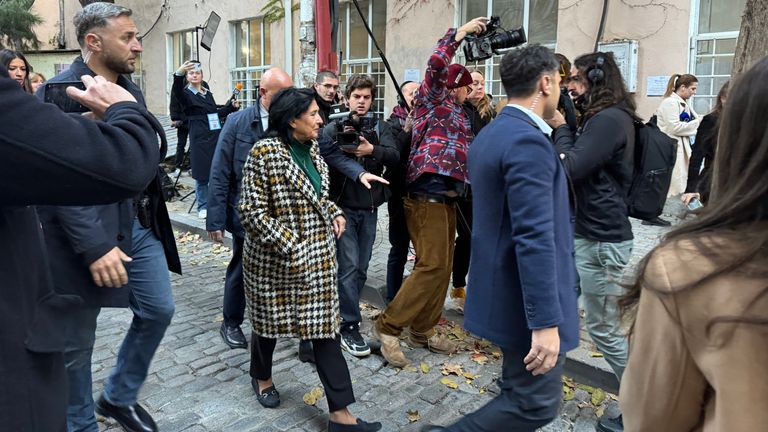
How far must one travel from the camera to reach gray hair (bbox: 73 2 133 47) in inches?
117

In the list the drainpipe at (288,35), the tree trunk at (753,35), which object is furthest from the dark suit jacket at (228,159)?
the drainpipe at (288,35)

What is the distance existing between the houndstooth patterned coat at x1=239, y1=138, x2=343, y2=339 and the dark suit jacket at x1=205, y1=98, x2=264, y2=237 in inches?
43.5

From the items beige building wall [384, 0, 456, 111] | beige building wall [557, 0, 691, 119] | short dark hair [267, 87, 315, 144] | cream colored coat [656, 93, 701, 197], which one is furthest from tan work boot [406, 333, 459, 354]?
beige building wall [384, 0, 456, 111]

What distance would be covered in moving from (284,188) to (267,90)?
1.45 m

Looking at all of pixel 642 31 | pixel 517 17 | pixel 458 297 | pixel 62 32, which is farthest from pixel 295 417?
pixel 62 32

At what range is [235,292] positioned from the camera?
180 inches

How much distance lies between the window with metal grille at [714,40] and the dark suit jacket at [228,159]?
7.30 m

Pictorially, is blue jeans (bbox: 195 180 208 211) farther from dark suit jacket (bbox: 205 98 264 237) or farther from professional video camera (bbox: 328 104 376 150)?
Answer: professional video camera (bbox: 328 104 376 150)

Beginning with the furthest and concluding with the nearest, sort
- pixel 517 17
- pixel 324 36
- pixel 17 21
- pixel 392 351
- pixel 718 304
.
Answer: pixel 17 21 → pixel 517 17 → pixel 324 36 → pixel 392 351 → pixel 718 304

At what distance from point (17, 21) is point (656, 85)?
19780 mm

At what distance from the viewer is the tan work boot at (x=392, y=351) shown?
429 centimetres

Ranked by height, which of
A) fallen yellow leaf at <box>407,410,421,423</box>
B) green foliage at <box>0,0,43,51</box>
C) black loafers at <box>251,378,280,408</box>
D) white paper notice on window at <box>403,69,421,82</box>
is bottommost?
fallen yellow leaf at <box>407,410,421,423</box>

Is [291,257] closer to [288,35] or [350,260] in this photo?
[350,260]

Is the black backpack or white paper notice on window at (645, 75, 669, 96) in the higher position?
white paper notice on window at (645, 75, 669, 96)
